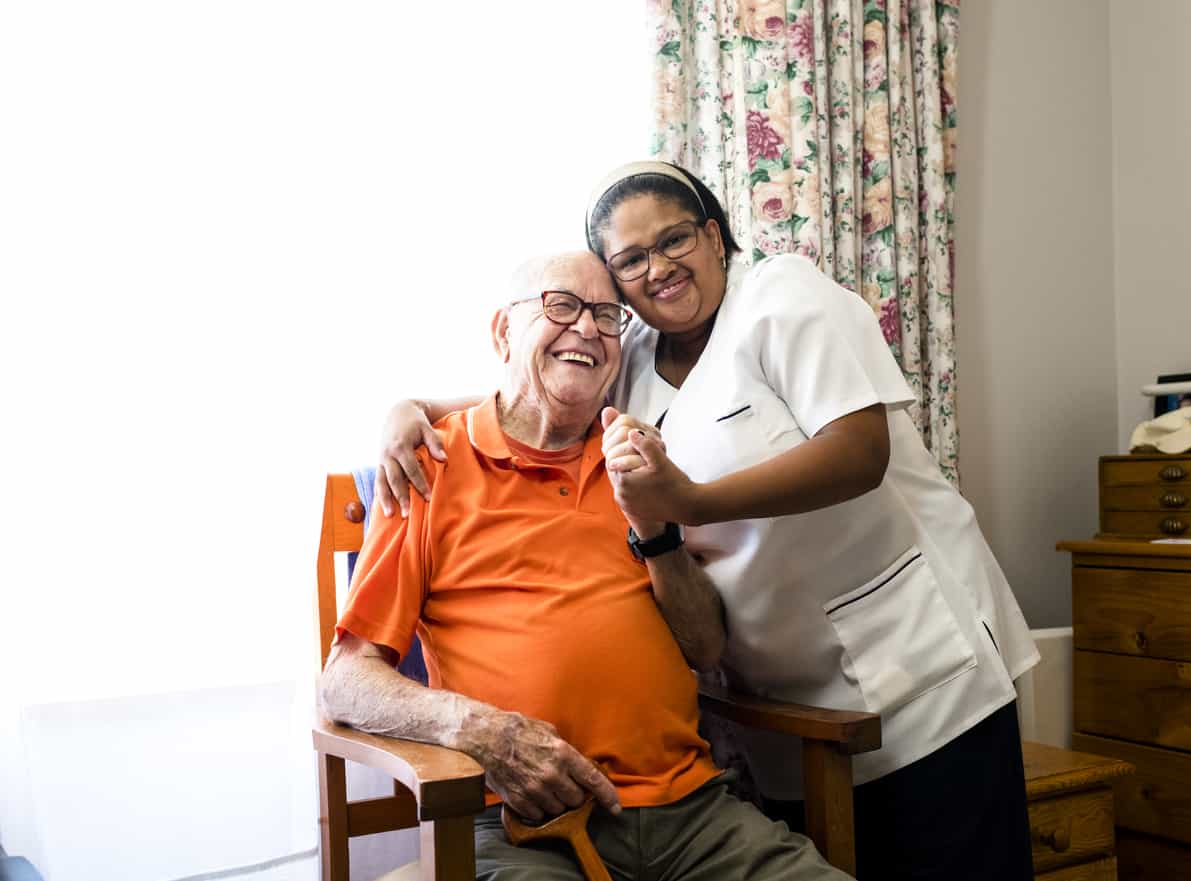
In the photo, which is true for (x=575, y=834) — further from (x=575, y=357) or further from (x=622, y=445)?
(x=575, y=357)

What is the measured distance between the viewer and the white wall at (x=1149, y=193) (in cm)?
310

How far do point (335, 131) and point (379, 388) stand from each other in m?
0.49

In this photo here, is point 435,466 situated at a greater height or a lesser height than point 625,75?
lesser

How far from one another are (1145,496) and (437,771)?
2.13 metres

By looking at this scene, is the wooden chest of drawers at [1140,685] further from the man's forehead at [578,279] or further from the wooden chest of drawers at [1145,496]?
the man's forehead at [578,279]

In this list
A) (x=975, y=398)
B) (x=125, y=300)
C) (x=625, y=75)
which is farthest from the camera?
(x=975, y=398)

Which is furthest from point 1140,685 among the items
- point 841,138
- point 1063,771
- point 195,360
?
point 195,360

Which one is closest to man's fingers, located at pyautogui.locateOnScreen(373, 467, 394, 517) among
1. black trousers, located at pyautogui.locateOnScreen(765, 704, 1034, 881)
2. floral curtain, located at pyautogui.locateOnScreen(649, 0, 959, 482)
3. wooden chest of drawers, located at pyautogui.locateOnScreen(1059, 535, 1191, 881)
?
black trousers, located at pyautogui.locateOnScreen(765, 704, 1034, 881)

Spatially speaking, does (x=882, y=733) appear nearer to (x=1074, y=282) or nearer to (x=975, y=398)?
(x=975, y=398)

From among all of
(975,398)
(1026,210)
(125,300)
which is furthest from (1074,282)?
(125,300)

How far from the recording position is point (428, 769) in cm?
116

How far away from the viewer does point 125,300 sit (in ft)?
6.07

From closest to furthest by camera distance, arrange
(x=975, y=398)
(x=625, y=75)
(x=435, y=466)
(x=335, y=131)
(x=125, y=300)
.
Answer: (x=435, y=466) → (x=125, y=300) → (x=335, y=131) → (x=625, y=75) → (x=975, y=398)

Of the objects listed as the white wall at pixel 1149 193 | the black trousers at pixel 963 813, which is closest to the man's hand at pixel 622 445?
the black trousers at pixel 963 813
